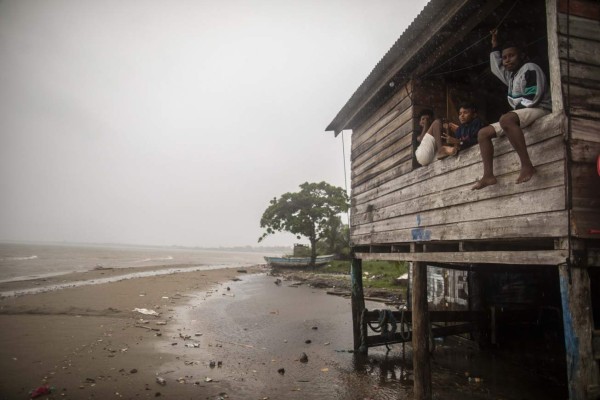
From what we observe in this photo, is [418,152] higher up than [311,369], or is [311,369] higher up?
[418,152]

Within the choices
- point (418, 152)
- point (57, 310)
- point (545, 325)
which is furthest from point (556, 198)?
point (57, 310)

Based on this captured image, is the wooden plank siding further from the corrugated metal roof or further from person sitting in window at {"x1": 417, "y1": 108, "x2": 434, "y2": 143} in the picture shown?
the corrugated metal roof

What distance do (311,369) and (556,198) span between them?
6.59m

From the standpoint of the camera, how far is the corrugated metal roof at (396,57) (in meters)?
4.95

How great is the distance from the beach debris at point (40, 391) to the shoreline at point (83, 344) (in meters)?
0.10

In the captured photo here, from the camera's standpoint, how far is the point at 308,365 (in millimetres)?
8117

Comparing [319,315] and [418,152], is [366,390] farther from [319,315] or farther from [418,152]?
[319,315]

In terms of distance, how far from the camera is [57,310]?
13.1 metres

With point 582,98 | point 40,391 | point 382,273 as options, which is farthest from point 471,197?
point 382,273

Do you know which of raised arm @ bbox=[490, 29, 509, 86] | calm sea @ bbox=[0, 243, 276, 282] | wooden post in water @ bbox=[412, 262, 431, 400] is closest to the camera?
raised arm @ bbox=[490, 29, 509, 86]

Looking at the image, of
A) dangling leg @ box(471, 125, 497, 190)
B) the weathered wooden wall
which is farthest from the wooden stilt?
dangling leg @ box(471, 125, 497, 190)

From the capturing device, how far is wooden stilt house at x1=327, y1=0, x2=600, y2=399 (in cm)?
326

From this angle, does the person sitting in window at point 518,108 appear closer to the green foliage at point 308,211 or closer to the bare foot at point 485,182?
the bare foot at point 485,182

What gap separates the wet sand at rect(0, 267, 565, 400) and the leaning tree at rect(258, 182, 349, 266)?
1942 centimetres
